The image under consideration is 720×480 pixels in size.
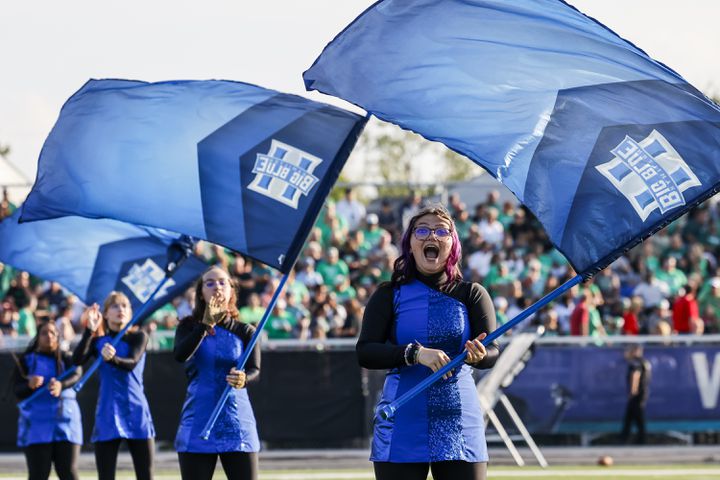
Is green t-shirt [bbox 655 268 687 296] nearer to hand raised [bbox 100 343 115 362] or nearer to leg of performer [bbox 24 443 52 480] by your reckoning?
leg of performer [bbox 24 443 52 480]

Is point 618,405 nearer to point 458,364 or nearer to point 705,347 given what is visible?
point 705,347

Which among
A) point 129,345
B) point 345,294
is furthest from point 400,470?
point 345,294

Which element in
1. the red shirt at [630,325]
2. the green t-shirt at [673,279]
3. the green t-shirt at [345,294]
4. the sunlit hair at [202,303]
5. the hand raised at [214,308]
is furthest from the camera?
the green t-shirt at [673,279]

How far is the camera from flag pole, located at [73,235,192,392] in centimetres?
1014

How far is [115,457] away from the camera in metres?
9.89

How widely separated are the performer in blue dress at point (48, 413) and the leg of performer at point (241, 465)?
2.54 metres

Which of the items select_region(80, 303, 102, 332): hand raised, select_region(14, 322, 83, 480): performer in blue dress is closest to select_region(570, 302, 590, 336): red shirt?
select_region(14, 322, 83, 480): performer in blue dress

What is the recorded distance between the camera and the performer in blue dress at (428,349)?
6.18 metres

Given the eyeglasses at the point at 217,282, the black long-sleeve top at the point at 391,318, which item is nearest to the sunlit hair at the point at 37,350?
the eyeglasses at the point at 217,282

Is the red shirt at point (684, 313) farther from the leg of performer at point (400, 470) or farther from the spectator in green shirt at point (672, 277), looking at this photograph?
the leg of performer at point (400, 470)

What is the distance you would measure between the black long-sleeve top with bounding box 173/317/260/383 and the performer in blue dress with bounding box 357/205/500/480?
7.19 ft

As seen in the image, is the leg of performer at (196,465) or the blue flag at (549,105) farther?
the leg of performer at (196,465)

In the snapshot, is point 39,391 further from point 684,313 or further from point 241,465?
point 684,313

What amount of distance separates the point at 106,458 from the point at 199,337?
1.96 m
